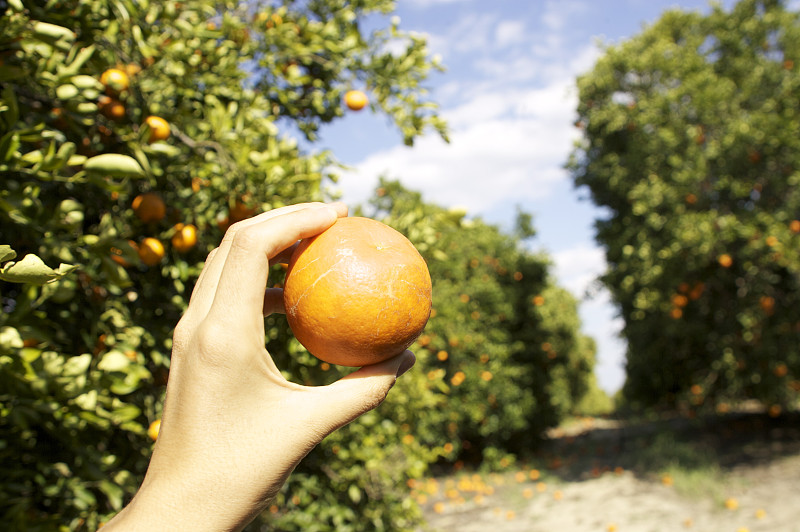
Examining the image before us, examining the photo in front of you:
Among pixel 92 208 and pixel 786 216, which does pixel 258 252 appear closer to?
pixel 92 208

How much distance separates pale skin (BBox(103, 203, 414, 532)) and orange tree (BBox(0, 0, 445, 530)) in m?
0.69

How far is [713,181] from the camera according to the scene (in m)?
8.00

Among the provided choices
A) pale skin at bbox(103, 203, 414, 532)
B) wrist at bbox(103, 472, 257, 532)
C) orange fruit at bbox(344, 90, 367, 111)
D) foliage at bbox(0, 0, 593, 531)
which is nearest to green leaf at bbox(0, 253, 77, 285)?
foliage at bbox(0, 0, 593, 531)

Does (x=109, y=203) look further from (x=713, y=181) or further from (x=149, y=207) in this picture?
(x=713, y=181)

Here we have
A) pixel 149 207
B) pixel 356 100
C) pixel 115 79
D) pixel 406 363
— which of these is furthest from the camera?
pixel 356 100

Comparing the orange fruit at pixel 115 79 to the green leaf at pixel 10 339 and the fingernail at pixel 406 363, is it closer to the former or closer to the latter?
the green leaf at pixel 10 339

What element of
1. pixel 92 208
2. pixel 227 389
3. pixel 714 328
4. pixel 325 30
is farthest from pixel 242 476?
pixel 714 328

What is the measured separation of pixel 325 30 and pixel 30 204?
1.88 meters

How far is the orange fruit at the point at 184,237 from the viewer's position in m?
2.13

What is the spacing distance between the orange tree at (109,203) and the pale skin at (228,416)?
69cm

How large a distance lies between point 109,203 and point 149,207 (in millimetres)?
299

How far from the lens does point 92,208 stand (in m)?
2.28

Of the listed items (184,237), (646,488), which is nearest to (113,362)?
(184,237)

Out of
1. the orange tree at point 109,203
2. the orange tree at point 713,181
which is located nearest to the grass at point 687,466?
the orange tree at point 713,181
